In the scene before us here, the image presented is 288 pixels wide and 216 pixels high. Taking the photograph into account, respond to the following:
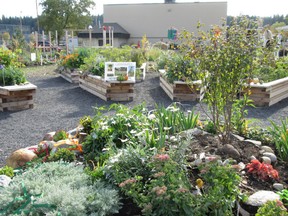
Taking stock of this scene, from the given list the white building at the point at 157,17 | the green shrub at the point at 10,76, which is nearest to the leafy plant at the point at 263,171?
the green shrub at the point at 10,76

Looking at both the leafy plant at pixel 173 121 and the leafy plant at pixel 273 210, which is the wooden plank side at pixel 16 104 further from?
the leafy plant at pixel 273 210

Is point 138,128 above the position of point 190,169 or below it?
above

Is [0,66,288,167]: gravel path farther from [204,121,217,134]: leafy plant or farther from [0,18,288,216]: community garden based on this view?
[0,18,288,216]: community garden

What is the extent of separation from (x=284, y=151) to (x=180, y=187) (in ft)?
5.28

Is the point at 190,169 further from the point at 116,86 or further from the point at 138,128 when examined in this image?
the point at 116,86

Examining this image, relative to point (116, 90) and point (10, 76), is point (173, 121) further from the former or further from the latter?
point (10, 76)

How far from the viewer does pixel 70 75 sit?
9906mm

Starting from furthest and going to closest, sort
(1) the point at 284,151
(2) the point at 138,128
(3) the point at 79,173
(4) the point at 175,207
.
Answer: (2) the point at 138,128, (1) the point at 284,151, (3) the point at 79,173, (4) the point at 175,207

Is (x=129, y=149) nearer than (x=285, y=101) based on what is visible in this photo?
Yes

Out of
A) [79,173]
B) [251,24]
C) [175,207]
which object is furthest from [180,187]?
[251,24]

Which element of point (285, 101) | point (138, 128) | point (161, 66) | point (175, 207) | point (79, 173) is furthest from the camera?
point (161, 66)

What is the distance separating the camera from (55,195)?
2064mm

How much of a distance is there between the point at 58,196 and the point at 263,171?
69.2 inches

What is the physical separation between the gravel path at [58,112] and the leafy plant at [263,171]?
3.92 feet
